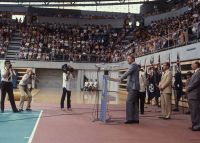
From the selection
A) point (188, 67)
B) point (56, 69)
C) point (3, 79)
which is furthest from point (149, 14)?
point (3, 79)

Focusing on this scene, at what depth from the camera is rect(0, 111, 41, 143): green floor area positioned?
808cm

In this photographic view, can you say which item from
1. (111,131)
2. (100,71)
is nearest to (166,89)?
(111,131)

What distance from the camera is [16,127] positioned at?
9.73m

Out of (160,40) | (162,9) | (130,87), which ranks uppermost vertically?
(162,9)

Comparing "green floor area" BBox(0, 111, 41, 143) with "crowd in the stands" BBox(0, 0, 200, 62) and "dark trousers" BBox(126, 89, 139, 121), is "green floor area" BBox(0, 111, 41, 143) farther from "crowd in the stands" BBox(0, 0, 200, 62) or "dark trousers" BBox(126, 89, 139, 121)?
"crowd in the stands" BBox(0, 0, 200, 62)

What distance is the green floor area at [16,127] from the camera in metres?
8.08

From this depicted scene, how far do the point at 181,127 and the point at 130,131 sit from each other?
170 cm

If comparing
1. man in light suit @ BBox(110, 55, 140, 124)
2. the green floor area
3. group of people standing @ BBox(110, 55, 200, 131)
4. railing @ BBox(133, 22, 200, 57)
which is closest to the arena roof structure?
railing @ BBox(133, 22, 200, 57)

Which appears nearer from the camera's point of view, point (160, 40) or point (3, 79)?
point (3, 79)

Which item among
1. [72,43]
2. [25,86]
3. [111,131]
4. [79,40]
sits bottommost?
[111,131]

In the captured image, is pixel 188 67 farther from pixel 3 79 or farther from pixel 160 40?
pixel 3 79

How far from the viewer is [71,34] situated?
41156 mm

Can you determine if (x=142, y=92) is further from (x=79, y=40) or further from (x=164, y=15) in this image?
(x=164, y=15)

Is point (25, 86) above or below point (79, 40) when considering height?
below
